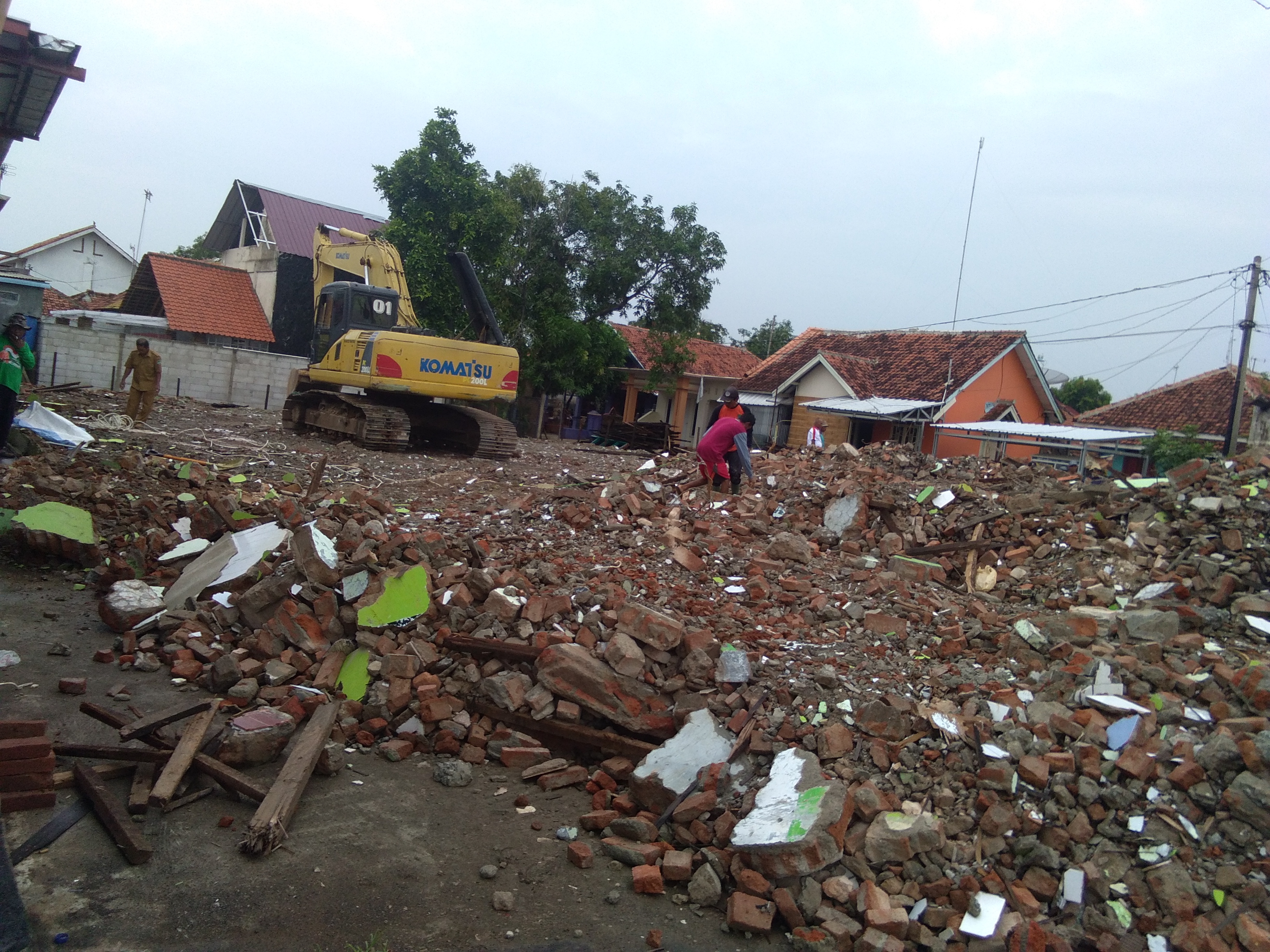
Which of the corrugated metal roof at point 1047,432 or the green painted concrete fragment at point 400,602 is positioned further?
the corrugated metal roof at point 1047,432

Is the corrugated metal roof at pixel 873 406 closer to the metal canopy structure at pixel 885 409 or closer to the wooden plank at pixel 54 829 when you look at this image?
the metal canopy structure at pixel 885 409

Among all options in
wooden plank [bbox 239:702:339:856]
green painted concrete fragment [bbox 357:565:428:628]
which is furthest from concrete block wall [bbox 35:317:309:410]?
wooden plank [bbox 239:702:339:856]

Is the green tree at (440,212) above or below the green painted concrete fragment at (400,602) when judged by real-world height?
above

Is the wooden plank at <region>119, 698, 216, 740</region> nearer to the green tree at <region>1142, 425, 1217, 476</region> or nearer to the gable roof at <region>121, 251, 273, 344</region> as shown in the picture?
the green tree at <region>1142, 425, 1217, 476</region>

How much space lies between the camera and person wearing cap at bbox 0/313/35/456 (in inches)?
308

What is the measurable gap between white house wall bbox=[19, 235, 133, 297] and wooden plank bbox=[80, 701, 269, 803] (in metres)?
35.1

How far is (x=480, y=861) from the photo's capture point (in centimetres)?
365

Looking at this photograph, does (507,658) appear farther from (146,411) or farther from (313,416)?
(313,416)

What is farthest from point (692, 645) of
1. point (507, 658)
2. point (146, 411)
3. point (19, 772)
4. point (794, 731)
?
point (146, 411)

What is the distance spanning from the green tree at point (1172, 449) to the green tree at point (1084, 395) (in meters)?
19.8

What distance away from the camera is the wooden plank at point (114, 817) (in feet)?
10.8

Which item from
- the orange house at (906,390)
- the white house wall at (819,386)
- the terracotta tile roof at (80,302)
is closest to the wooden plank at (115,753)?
the orange house at (906,390)

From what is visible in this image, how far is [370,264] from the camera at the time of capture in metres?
14.3

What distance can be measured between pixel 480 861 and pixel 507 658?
4.80 ft
